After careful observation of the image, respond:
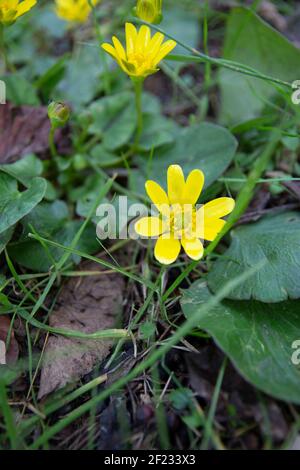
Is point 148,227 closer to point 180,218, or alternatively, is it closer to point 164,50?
point 180,218

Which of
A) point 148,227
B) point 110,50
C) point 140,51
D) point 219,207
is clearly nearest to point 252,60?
point 140,51

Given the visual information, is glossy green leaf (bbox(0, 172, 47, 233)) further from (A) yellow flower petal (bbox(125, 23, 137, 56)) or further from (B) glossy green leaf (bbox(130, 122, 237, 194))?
(A) yellow flower petal (bbox(125, 23, 137, 56))

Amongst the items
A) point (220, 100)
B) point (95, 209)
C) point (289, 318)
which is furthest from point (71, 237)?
point (220, 100)

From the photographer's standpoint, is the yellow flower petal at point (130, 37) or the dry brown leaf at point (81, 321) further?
the yellow flower petal at point (130, 37)

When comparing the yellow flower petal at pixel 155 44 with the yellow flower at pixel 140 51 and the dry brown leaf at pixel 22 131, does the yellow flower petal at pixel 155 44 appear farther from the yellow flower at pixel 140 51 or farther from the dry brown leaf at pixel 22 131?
the dry brown leaf at pixel 22 131

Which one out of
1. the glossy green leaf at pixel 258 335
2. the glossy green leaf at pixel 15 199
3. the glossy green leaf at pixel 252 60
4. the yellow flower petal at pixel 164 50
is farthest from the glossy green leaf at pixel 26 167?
the glossy green leaf at pixel 252 60

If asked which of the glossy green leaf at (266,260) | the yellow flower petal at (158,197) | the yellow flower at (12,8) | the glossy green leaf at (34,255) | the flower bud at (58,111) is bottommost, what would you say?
the glossy green leaf at (34,255)
